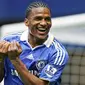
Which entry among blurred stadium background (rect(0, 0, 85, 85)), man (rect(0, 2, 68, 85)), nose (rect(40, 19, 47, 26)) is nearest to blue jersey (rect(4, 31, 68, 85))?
man (rect(0, 2, 68, 85))

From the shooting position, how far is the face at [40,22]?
2189mm

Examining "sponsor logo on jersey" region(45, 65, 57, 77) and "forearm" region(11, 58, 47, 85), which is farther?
"sponsor logo on jersey" region(45, 65, 57, 77)

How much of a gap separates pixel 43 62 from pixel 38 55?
6 centimetres

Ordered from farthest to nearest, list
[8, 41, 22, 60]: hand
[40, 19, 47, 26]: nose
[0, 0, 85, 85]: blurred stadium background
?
[0, 0, 85, 85]: blurred stadium background < [40, 19, 47, 26]: nose < [8, 41, 22, 60]: hand

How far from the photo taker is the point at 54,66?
87.7 inches

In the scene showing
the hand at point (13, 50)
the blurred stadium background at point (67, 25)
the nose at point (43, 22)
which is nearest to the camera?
the hand at point (13, 50)

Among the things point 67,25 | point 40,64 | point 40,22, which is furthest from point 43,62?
point 67,25

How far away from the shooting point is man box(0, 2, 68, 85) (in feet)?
7.23

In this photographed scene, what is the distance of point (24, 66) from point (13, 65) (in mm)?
68

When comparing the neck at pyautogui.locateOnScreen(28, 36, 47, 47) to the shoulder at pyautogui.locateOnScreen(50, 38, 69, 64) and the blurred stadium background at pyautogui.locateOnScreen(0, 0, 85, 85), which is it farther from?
the blurred stadium background at pyautogui.locateOnScreen(0, 0, 85, 85)

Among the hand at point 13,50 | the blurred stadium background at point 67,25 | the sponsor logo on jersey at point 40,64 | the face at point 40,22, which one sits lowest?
the blurred stadium background at point 67,25

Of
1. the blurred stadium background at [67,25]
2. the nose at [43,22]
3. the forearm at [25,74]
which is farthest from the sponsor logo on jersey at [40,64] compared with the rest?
the blurred stadium background at [67,25]

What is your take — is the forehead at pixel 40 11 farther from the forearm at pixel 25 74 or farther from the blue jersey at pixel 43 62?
the forearm at pixel 25 74

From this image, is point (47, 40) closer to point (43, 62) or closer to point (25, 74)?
point (43, 62)
